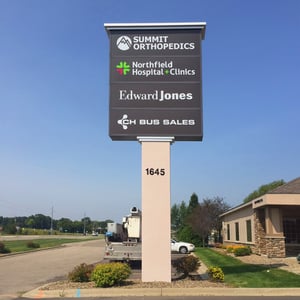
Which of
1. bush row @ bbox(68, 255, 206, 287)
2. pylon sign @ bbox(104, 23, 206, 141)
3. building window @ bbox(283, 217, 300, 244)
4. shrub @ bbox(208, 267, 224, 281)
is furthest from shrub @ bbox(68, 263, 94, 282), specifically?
building window @ bbox(283, 217, 300, 244)

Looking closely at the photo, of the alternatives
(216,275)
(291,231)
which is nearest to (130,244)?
(216,275)

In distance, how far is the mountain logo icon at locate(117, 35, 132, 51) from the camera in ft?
50.7

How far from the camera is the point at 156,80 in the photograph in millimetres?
15117

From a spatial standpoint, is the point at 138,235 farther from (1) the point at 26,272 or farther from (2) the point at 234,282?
(2) the point at 234,282

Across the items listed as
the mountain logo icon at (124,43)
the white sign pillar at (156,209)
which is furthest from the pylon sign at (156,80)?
the white sign pillar at (156,209)

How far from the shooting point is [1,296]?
1266 cm

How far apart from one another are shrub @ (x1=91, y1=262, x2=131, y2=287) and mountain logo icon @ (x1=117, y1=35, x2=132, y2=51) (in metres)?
7.52

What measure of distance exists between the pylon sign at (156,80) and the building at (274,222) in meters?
12.1

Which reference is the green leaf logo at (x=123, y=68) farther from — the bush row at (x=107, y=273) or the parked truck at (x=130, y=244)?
the parked truck at (x=130, y=244)

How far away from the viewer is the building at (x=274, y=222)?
24812 mm

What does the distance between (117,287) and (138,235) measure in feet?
25.4

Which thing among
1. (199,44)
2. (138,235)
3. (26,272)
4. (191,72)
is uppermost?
(199,44)

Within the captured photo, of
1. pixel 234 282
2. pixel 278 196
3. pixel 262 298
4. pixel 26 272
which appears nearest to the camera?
pixel 262 298

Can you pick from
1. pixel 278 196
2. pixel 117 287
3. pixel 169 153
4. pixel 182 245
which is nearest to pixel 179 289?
pixel 117 287
